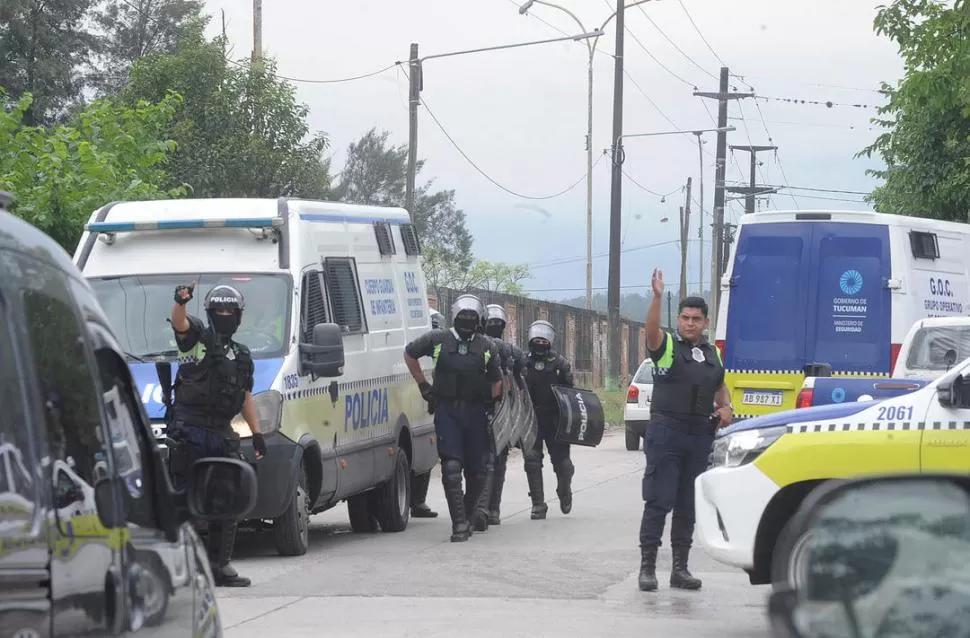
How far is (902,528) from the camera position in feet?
9.14

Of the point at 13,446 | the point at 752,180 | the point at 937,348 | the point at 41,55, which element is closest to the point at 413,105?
the point at 937,348

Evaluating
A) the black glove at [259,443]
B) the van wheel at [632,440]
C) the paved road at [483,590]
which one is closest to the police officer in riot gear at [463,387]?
the paved road at [483,590]

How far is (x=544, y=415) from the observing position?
1520cm

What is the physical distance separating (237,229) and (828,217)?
6936mm

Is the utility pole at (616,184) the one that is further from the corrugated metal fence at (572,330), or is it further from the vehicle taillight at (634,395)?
the vehicle taillight at (634,395)

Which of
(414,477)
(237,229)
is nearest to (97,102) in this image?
(414,477)

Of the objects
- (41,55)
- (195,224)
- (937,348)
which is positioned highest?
(41,55)

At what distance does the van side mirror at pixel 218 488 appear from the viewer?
4250mm

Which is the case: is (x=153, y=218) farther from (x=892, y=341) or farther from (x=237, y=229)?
(x=892, y=341)

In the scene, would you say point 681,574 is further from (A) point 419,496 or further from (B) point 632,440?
(B) point 632,440

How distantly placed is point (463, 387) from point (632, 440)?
42.4 feet

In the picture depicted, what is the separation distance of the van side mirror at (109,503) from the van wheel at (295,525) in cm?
791

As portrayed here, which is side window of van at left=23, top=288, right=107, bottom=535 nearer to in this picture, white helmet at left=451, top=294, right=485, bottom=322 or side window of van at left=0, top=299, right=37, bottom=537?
side window of van at left=0, top=299, right=37, bottom=537

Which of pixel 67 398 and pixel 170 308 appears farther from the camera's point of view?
pixel 170 308
